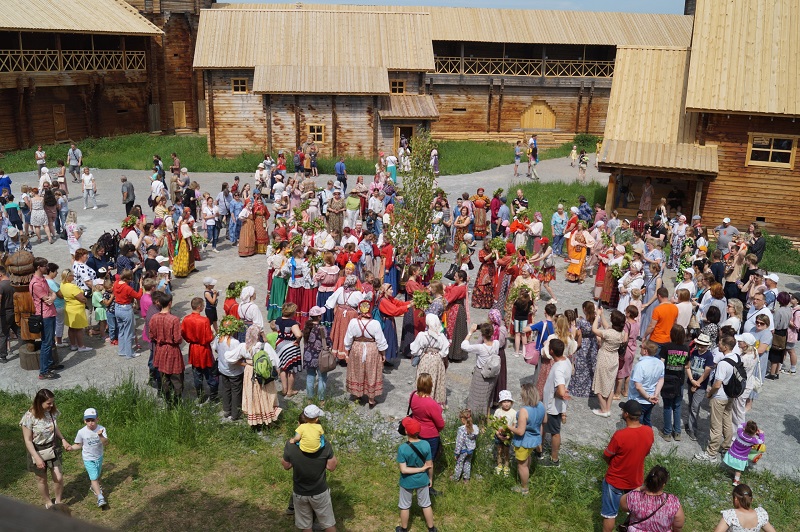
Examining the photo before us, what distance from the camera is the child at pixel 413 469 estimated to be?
24.7ft

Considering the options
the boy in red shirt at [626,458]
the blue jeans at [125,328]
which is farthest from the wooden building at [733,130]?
the boy in red shirt at [626,458]

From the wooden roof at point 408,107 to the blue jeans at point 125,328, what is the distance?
19.5 meters

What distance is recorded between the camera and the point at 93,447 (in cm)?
827

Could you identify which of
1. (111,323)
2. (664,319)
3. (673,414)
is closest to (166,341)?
(111,323)

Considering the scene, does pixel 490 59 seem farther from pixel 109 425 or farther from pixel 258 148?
pixel 109 425

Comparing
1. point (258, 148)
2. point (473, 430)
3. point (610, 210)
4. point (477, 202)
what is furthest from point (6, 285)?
point (258, 148)

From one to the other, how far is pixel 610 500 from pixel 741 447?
7.54 feet

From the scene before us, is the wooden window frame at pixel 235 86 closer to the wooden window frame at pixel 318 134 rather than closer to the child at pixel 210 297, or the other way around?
the wooden window frame at pixel 318 134

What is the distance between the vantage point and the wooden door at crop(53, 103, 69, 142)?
32344 mm

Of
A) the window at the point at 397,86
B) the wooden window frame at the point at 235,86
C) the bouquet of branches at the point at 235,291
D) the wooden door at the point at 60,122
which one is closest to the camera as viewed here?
the bouquet of branches at the point at 235,291

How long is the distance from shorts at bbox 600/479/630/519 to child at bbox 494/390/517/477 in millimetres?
1296

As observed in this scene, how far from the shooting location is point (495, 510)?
28.1 feet

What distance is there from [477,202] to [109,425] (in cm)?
1103

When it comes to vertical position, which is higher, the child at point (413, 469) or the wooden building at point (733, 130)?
the wooden building at point (733, 130)
